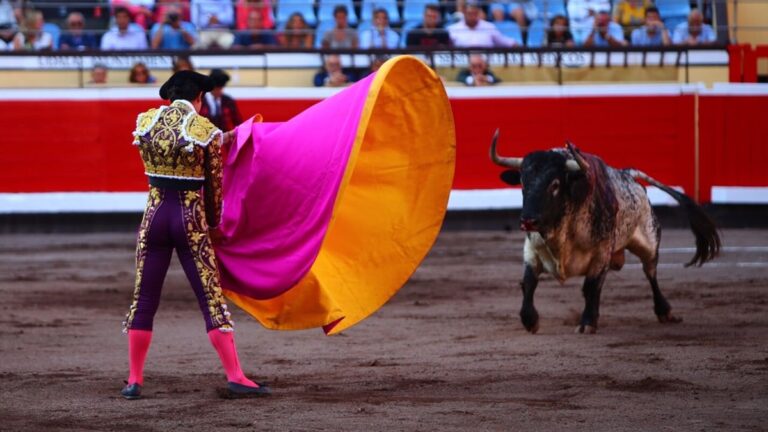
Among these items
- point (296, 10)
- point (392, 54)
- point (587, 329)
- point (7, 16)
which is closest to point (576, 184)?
point (587, 329)

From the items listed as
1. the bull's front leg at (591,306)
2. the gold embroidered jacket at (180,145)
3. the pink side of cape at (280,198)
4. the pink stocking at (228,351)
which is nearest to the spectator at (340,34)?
the bull's front leg at (591,306)

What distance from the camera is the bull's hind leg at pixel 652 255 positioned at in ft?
23.5

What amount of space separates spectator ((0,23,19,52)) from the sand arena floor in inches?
115

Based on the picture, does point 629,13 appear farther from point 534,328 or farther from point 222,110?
point 534,328

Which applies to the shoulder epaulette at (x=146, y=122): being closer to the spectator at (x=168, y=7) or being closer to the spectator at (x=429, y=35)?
the spectator at (x=168, y=7)

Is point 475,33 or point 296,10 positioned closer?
point 475,33

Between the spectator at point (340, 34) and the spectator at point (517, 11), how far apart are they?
1370 mm

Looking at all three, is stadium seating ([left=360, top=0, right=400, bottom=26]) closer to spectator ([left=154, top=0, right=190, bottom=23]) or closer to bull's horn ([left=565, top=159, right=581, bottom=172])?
spectator ([left=154, top=0, right=190, bottom=23])

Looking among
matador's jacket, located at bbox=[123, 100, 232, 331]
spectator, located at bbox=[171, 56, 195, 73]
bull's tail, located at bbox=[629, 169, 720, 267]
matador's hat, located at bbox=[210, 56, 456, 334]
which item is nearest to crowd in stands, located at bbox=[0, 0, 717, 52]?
spectator, located at bbox=[171, 56, 195, 73]

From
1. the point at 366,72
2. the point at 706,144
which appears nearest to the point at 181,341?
the point at 366,72

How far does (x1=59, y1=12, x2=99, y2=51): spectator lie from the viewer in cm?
1197

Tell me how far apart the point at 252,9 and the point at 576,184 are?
604cm

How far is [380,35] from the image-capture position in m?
12.0

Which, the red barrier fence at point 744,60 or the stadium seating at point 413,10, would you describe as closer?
the red barrier fence at point 744,60
